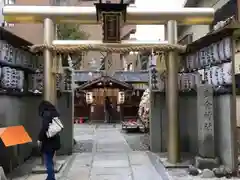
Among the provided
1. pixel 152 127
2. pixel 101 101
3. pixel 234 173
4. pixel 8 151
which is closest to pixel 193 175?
pixel 234 173

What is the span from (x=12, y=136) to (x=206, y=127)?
17.1 feet

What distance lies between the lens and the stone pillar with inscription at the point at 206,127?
350 inches

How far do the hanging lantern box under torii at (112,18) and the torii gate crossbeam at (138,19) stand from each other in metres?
0.45

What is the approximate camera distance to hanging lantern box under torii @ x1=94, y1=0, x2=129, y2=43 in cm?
970

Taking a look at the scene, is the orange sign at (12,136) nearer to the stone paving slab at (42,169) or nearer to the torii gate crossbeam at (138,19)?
the stone paving slab at (42,169)

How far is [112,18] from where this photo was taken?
32.2 feet

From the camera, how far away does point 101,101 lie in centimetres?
3106

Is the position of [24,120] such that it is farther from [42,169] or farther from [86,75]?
[86,75]

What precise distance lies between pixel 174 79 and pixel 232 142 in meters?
2.78

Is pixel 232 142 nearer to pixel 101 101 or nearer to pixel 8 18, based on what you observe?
pixel 8 18

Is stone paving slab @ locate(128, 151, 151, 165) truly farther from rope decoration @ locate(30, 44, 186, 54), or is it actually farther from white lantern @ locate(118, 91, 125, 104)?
white lantern @ locate(118, 91, 125, 104)

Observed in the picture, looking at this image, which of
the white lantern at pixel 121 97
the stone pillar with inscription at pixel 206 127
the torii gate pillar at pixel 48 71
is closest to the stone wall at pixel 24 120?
the torii gate pillar at pixel 48 71

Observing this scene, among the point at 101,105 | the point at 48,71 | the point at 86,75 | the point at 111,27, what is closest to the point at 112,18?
the point at 111,27

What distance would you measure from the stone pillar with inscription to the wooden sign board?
3.04 m
